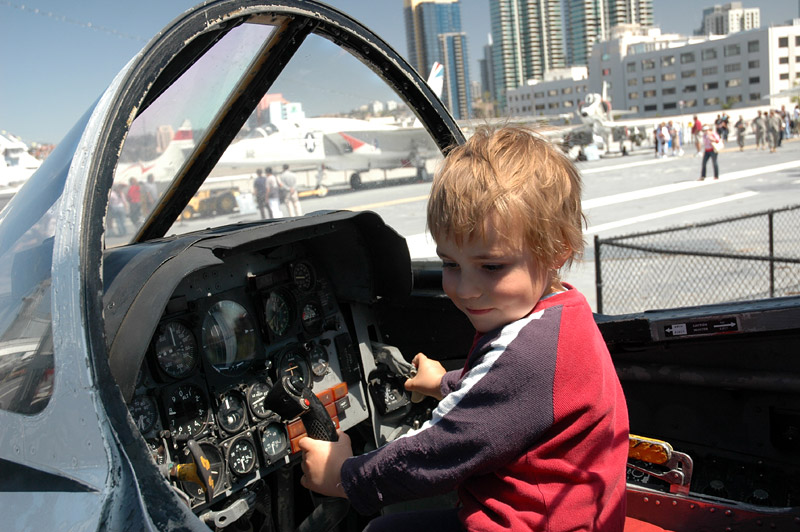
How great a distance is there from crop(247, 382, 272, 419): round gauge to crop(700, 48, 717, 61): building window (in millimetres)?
100778

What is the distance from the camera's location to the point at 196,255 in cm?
191

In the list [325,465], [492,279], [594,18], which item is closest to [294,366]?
[325,465]

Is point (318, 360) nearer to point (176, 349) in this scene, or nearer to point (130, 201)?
point (176, 349)

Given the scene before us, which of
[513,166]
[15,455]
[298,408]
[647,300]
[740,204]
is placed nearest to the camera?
[513,166]

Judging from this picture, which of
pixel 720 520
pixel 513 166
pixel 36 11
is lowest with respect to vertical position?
pixel 720 520

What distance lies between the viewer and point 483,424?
1.23 meters

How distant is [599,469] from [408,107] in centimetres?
189

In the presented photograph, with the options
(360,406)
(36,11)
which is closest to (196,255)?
(360,406)

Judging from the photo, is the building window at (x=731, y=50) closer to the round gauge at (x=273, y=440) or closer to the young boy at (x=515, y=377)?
the round gauge at (x=273, y=440)

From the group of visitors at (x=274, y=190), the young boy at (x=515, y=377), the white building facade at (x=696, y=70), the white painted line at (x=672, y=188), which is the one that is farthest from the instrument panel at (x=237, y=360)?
the white building facade at (x=696, y=70)

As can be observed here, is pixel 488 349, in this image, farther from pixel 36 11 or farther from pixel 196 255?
pixel 36 11

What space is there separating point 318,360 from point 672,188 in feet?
56.3

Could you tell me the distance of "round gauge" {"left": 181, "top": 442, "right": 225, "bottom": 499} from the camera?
2.06 meters

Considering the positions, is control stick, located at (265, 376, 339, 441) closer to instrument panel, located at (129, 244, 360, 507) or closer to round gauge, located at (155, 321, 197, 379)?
instrument panel, located at (129, 244, 360, 507)
